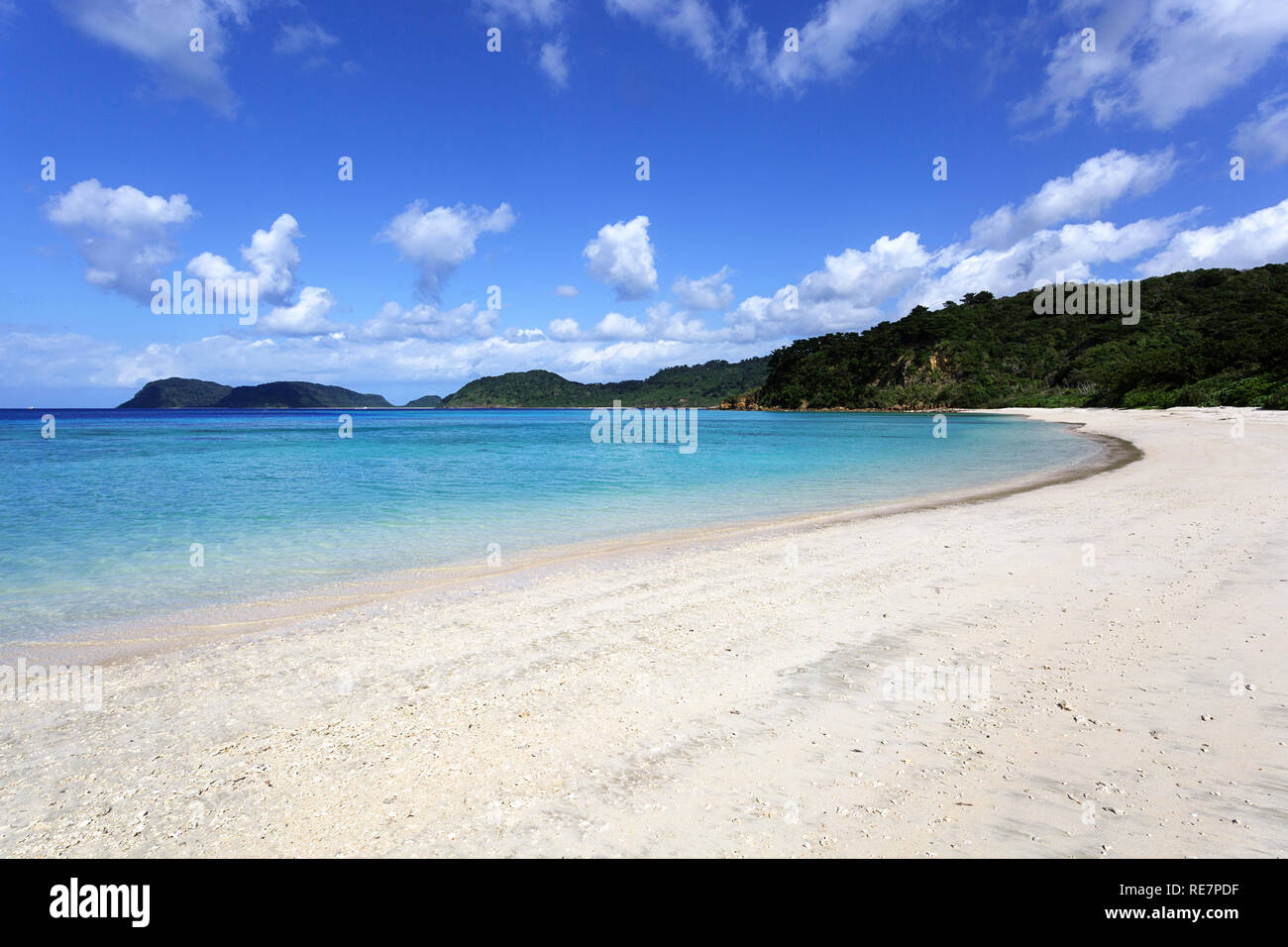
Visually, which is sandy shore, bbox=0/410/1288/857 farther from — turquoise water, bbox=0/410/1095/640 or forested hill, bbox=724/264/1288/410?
forested hill, bbox=724/264/1288/410

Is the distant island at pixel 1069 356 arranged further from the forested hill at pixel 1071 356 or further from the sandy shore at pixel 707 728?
the sandy shore at pixel 707 728

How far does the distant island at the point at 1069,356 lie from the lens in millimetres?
62281

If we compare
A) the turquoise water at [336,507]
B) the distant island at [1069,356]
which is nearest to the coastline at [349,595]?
the turquoise water at [336,507]

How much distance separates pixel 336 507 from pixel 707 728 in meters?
15.5

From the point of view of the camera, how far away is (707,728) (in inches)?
184

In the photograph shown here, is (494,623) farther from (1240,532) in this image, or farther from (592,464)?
(592,464)

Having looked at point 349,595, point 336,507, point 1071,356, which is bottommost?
point 349,595

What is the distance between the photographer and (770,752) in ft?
14.1

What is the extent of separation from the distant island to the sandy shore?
5658 centimetres

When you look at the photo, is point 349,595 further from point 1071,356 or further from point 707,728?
point 1071,356

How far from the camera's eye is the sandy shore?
3.49m

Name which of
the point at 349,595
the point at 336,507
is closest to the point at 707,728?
the point at 349,595

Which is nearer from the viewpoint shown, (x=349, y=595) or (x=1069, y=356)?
(x=349, y=595)
